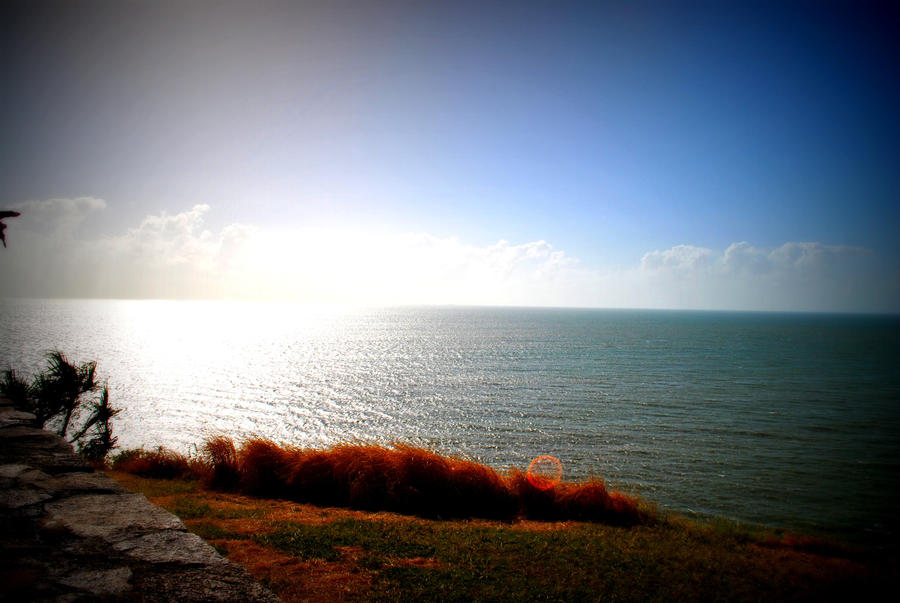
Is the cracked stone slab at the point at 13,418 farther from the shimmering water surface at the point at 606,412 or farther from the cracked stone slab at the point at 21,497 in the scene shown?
the shimmering water surface at the point at 606,412

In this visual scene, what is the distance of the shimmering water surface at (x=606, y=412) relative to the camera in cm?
2302

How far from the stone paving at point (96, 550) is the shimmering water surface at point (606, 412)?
22.5m

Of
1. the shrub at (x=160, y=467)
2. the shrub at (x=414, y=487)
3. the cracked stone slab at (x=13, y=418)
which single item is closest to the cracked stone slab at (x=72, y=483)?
the cracked stone slab at (x=13, y=418)

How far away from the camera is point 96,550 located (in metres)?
3.12

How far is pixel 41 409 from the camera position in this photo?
24828mm

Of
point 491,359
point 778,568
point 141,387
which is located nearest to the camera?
point 778,568

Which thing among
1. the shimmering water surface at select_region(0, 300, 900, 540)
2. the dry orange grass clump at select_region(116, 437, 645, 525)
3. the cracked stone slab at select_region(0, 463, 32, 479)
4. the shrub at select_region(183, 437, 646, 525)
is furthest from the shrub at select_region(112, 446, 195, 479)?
the shimmering water surface at select_region(0, 300, 900, 540)

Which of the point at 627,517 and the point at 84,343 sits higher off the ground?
the point at 627,517

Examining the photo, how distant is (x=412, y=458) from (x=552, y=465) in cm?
1578

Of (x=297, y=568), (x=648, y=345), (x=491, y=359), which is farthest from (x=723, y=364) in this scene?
(x=297, y=568)

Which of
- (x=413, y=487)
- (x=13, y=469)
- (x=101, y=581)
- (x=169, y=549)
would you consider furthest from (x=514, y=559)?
(x=13, y=469)

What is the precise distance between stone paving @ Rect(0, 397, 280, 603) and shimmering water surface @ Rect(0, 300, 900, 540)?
2252 cm

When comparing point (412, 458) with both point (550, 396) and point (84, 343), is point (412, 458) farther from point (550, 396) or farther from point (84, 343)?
point (84, 343)

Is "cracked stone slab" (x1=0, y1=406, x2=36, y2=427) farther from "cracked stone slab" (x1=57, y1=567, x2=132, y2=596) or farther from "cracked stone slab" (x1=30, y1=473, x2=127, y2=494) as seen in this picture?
"cracked stone slab" (x1=57, y1=567, x2=132, y2=596)
